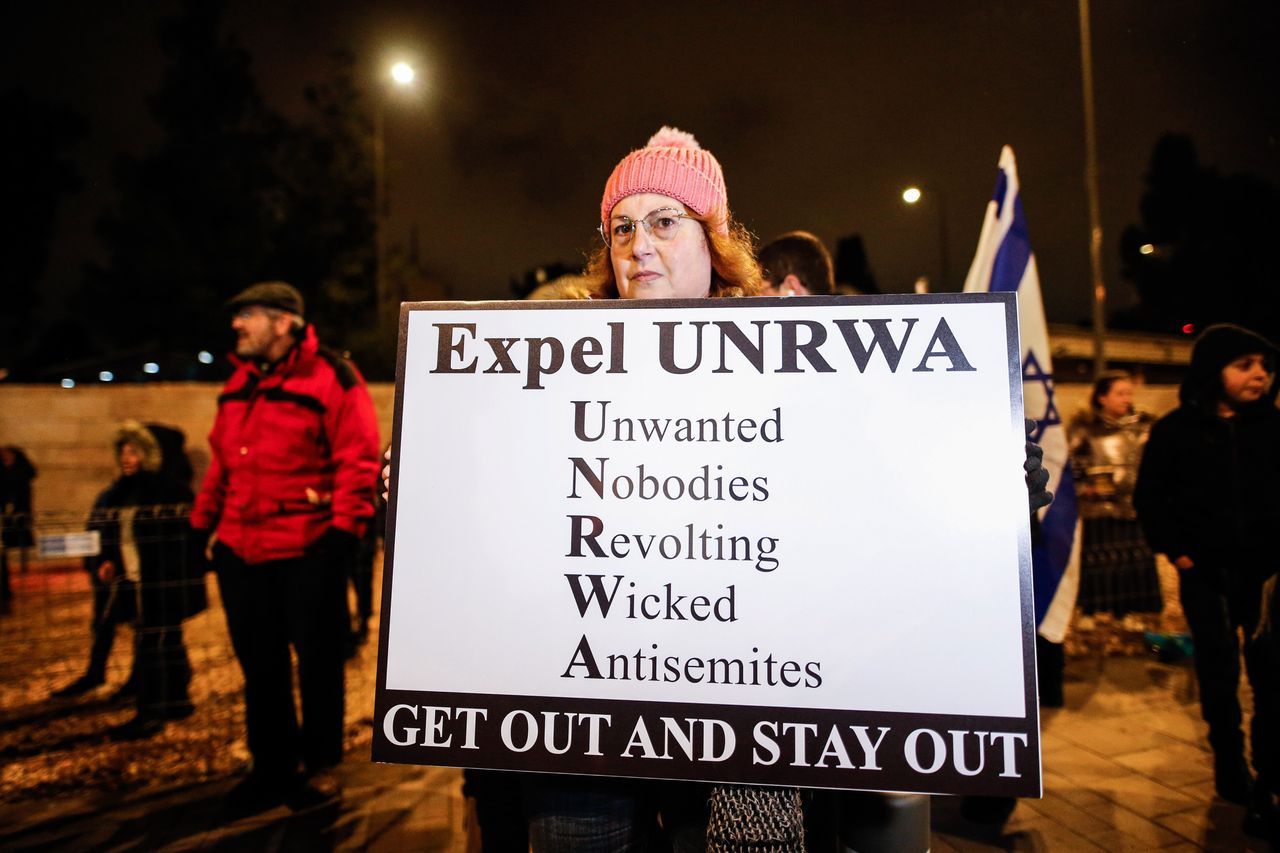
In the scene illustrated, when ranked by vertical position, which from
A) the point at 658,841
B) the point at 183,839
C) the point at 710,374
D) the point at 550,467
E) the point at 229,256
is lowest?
the point at 183,839

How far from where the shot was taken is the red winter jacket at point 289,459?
2.96m

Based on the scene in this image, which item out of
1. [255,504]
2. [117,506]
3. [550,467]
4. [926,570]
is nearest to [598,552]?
[550,467]

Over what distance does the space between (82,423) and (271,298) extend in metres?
8.66

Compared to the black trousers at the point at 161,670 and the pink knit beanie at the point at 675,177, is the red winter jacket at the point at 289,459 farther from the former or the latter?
the pink knit beanie at the point at 675,177

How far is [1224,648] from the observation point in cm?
306

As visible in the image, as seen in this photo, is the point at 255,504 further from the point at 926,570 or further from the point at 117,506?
the point at 926,570

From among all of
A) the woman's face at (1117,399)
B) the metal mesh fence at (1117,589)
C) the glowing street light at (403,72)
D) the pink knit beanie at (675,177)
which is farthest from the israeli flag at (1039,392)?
the glowing street light at (403,72)

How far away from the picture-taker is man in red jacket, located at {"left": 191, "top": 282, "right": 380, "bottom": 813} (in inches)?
117

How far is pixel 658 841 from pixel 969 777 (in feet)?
2.11

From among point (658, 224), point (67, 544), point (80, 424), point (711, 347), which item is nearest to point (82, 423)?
point (80, 424)

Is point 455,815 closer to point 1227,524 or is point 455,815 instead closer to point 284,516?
point 284,516

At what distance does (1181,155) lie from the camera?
3128 cm

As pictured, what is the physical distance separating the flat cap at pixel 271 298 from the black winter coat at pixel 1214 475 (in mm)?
3795

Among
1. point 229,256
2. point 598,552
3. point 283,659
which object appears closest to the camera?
point 598,552
